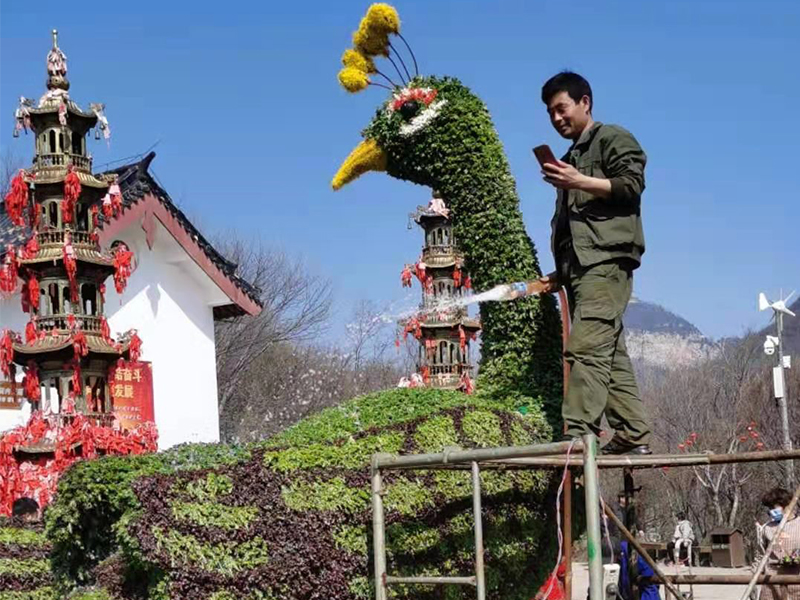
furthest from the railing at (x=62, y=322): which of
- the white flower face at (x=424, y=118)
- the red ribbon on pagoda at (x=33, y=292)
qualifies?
the white flower face at (x=424, y=118)

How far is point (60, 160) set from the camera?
14078 mm

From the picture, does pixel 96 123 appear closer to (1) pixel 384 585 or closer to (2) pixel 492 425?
(2) pixel 492 425

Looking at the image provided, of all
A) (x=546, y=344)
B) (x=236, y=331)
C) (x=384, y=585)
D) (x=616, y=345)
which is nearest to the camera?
(x=384, y=585)

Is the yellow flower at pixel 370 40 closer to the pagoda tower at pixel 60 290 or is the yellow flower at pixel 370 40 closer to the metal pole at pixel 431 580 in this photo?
the metal pole at pixel 431 580

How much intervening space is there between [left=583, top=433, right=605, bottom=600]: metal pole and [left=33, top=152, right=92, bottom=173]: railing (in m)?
11.3

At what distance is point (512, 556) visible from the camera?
5738mm

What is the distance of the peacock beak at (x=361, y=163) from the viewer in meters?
7.17

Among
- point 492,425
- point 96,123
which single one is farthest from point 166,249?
point 492,425

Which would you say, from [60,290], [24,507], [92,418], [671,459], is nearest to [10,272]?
[60,290]

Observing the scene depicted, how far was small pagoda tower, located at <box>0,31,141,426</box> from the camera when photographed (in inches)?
552

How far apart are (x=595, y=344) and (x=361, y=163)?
2.62 m

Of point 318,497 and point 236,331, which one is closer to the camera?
point 318,497

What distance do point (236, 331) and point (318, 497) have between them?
2716cm

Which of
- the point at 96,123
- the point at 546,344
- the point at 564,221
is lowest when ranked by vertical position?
the point at 546,344
